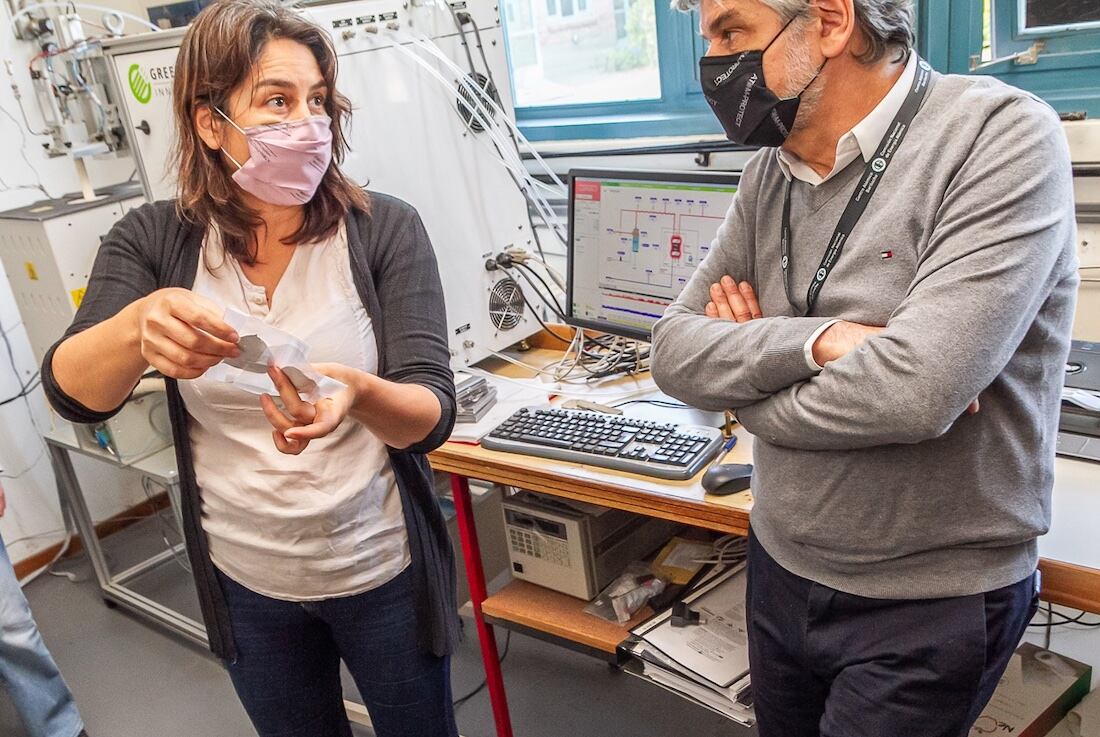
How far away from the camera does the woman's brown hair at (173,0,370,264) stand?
129 centimetres

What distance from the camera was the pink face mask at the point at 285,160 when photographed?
133 cm

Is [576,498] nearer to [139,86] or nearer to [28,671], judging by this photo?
[139,86]

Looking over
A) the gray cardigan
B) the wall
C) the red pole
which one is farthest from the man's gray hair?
the wall

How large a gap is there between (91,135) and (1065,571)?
7.97 ft

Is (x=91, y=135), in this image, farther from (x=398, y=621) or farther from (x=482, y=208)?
(x=398, y=621)

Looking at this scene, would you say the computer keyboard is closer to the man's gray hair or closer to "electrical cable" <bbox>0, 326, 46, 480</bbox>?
the man's gray hair

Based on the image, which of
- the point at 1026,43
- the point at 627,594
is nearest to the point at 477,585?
the point at 627,594

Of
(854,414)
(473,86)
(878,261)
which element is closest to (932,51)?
(473,86)

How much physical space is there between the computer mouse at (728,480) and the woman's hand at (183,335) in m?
0.81

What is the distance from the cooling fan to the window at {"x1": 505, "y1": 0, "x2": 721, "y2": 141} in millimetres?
812

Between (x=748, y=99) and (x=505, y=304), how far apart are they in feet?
4.17

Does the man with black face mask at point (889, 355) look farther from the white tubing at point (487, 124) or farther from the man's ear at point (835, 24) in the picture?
the white tubing at point (487, 124)

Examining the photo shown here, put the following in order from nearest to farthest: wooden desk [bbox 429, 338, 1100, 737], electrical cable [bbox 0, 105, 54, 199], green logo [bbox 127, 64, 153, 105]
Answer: wooden desk [bbox 429, 338, 1100, 737], green logo [bbox 127, 64, 153, 105], electrical cable [bbox 0, 105, 54, 199]

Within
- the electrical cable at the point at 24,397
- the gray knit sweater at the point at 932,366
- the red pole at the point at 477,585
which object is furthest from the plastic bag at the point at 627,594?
the electrical cable at the point at 24,397
